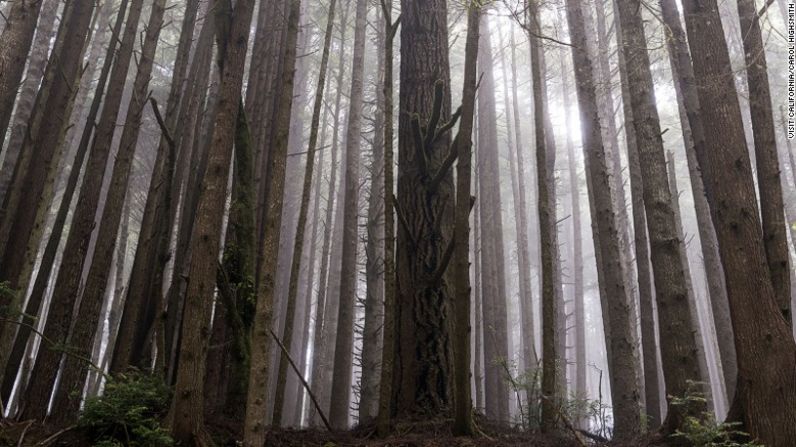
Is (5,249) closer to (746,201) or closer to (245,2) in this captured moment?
(245,2)

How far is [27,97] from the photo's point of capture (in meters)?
7.80

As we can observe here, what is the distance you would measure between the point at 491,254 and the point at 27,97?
9402mm

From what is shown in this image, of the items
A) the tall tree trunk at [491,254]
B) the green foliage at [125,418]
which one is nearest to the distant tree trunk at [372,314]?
the tall tree trunk at [491,254]

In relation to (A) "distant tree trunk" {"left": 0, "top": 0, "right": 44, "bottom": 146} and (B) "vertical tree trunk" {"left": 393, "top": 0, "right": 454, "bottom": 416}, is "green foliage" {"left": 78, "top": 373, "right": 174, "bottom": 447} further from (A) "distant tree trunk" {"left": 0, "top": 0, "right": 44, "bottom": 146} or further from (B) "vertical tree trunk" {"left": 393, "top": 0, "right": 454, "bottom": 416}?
(A) "distant tree trunk" {"left": 0, "top": 0, "right": 44, "bottom": 146}

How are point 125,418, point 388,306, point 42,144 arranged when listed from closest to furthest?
point 125,418 < point 388,306 < point 42,144

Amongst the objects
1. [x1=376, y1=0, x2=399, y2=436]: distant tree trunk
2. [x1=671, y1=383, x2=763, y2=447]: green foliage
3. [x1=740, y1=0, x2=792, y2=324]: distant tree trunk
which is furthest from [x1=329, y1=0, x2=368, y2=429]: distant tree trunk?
[x1=740, y1=0, x2=792, y2=324]: distant tree trunk

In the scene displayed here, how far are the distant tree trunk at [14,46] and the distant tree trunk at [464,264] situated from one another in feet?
12.1

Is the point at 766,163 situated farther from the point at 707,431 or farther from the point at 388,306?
the point at 388,306

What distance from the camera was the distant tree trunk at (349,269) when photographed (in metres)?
8.93

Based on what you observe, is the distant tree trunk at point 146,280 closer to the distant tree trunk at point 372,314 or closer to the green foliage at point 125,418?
the green foliage at point 125,418

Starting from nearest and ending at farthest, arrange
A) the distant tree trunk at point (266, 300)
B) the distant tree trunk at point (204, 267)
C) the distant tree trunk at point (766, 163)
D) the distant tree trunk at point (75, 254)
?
the distant tree trunk at point (266, 300) < the distant tree trunk at point (204, 267) < the distant tree trunk at point (766, 163) < the distant tree trunk at point (75, 254)

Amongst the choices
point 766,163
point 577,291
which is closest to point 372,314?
point 766,163

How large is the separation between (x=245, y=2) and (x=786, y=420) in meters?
4.12

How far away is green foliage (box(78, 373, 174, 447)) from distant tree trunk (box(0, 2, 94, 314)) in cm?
251
